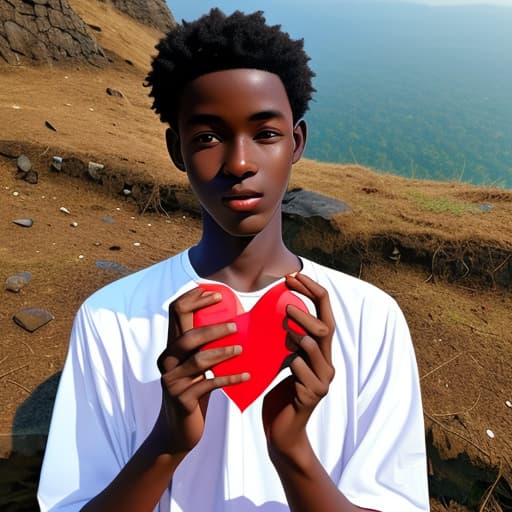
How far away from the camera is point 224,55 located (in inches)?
45.4

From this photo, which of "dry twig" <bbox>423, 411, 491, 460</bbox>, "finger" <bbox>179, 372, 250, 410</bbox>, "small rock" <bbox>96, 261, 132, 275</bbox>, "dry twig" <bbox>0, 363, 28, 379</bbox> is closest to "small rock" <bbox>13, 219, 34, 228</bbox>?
"small rock" <bbox>96, 261, 132, 275</bbox>

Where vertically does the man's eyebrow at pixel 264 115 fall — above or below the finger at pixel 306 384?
above

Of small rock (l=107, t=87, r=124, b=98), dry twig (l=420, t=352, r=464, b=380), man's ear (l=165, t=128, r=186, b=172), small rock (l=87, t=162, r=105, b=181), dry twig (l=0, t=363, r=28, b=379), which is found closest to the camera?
man's ear (l=165, t=128, r=186, b=172)

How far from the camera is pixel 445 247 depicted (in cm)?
380

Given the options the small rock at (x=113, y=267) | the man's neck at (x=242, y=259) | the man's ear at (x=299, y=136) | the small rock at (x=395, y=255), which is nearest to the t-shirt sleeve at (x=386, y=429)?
the man's neck at (x=242, y=259)

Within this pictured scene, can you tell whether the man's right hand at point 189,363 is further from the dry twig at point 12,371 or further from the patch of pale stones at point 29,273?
the patch of pale stones at point 29,273

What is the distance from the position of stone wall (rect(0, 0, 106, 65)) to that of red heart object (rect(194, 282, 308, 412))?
33.8 feet

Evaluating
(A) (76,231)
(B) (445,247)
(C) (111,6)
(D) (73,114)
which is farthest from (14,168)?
(C) (111,6)

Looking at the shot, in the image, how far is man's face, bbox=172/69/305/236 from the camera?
1.11 m

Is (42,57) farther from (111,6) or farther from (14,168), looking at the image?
(111,6)

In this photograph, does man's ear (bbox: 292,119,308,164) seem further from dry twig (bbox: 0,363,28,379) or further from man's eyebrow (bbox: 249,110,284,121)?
dry twig (bbox: 0,363,28,379)

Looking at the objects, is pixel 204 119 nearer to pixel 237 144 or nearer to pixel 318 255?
pixel 237 144

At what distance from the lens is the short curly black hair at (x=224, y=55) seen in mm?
1159

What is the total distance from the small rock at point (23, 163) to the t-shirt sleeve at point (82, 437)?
4.77m
